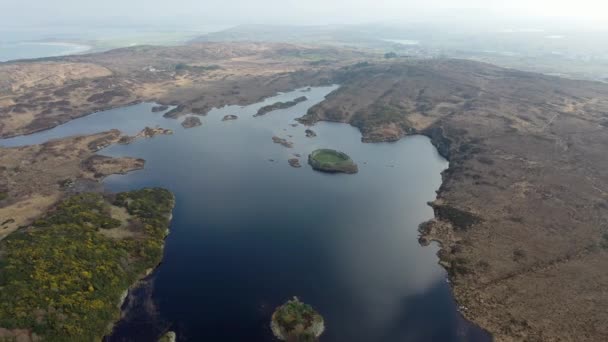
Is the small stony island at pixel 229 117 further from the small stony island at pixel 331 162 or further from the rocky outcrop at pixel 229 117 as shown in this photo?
the small stony island at pixel 331 162

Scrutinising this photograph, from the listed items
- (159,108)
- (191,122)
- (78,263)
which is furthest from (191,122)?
(78,263)

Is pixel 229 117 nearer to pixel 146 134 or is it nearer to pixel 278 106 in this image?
pixel 278 106

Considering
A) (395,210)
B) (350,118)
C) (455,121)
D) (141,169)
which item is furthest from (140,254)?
(455,121)

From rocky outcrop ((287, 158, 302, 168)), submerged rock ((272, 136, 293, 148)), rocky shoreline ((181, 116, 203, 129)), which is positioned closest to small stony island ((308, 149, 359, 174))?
rocky outcrop ((287, 158, 302, 168))

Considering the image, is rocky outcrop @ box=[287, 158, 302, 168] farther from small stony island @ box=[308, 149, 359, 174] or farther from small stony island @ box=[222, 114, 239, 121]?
small stony island @ box=[222, 114, 239, 121]

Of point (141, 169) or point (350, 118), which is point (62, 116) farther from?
point (350, 118)
